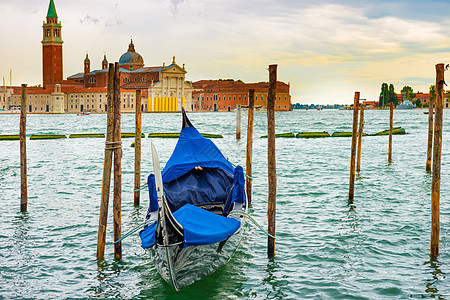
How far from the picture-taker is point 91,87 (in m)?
96.4

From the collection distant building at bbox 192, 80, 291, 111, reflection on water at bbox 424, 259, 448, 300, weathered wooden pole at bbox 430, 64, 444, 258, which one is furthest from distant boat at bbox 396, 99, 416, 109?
reflection on water at bbox 424, 259, 448, 300

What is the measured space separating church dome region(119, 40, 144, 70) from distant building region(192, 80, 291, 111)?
40.4 ft

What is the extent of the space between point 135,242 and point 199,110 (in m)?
97.6

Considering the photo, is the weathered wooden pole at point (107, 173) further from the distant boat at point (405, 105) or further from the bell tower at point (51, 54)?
the distant boat at point (405, 105)

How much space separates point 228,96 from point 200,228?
3868 inches

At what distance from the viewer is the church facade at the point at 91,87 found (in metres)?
92.3

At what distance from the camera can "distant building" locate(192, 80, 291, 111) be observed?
10194cm

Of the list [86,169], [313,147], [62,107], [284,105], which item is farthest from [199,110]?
[86,169]

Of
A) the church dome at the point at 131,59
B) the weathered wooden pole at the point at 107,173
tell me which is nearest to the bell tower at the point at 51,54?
the church dome at the point at 131,59

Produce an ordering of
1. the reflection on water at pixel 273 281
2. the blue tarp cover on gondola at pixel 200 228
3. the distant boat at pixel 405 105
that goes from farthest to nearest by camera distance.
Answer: the distant boat at pixel 405 105
the reflection on water at pixel 273 281
the blue tarp cover on gondola at pixel 200 228

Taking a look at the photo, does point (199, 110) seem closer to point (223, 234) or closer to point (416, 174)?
point (416, 174)

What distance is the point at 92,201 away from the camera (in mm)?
10383

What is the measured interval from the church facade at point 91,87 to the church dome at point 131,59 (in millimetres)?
2202

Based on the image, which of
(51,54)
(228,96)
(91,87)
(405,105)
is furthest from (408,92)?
(51,54)
